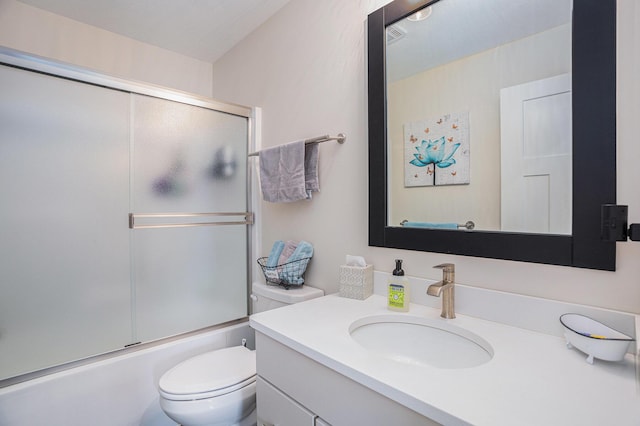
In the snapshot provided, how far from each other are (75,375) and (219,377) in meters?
0.63

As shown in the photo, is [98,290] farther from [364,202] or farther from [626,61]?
[626,61]

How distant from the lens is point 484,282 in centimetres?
97

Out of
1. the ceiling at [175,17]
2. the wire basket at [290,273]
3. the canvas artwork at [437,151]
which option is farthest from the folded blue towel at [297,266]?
the ceiling at [175,17]

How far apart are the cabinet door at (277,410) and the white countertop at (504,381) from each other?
0.16 meters

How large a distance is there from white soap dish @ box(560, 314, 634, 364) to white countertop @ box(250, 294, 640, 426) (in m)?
0.03

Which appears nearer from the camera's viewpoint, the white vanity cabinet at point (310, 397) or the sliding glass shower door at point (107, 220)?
the white vanity cabinet at point (310, 397)

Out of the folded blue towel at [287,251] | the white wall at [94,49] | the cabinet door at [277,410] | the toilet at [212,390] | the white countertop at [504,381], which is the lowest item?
the toilet at [212,390]

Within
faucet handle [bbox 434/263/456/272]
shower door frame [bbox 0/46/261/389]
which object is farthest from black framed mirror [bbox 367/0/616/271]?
shower door frame [bbox 0/46/261/389]

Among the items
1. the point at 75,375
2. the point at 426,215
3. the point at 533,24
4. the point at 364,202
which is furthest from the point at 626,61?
the point at 75,375

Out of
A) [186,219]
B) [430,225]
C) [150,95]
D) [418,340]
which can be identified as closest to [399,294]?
[418,340]

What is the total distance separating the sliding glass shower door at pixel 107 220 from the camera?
1.21 meters

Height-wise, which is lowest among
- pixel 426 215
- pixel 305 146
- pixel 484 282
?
pixel 484 282

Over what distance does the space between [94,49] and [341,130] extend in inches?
69.5

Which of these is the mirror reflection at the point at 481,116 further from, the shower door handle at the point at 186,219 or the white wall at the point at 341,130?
the shower door handle at the point at 186,219
